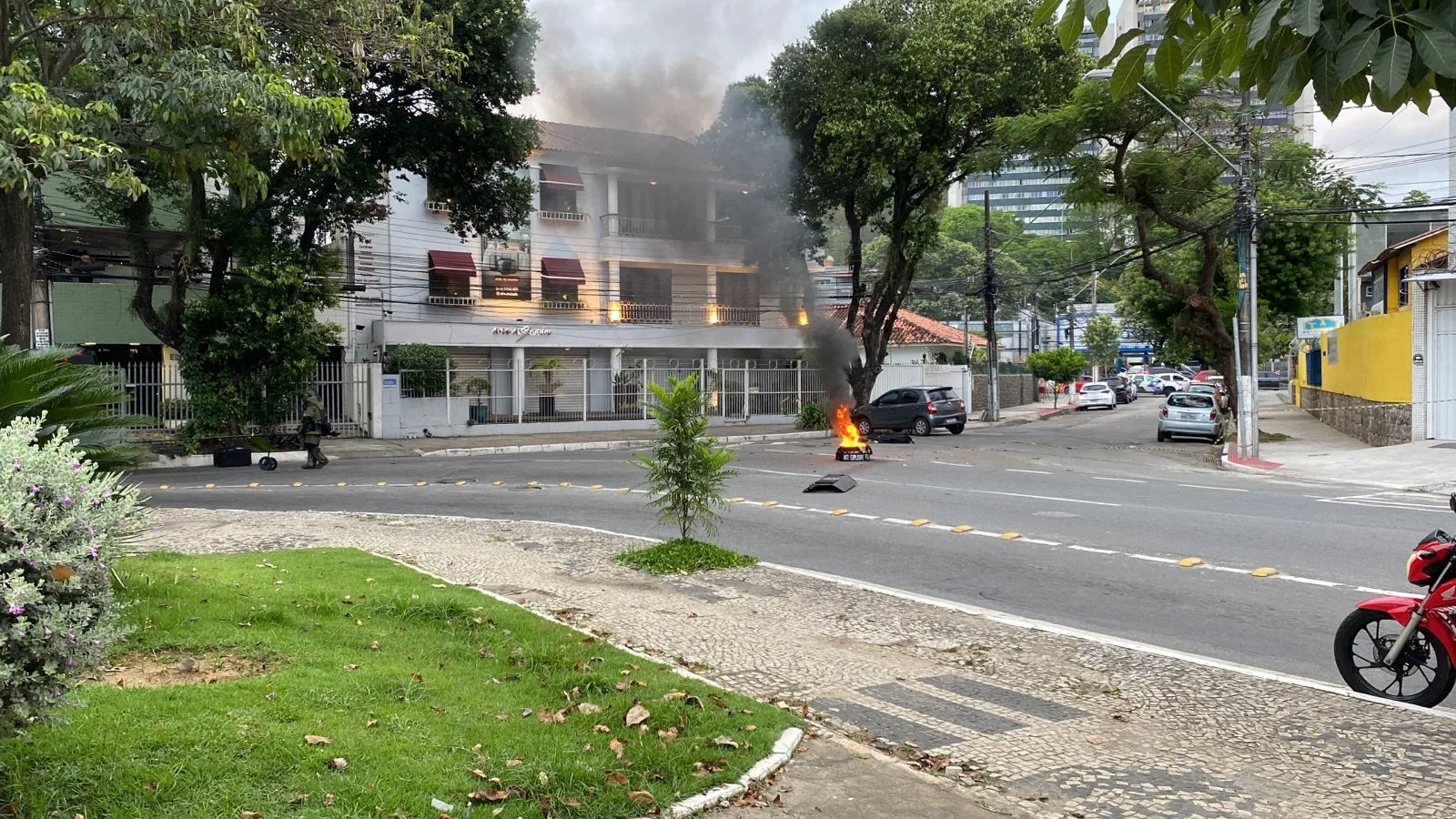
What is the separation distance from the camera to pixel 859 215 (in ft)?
106

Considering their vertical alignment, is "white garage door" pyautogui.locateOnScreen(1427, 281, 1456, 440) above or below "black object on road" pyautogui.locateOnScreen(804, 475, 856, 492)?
above

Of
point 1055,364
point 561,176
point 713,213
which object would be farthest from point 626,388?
point 1055,364

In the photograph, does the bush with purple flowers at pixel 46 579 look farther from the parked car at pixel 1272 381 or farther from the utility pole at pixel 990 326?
the parked car at pixel 1272 381

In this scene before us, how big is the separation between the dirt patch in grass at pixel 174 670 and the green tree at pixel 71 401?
114 cm

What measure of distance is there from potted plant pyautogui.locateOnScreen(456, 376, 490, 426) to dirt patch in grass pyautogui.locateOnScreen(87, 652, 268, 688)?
84.5 ft

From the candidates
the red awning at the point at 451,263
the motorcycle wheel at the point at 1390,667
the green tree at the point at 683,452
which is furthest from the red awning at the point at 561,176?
the motorcycle wheel at the point at 1390,667

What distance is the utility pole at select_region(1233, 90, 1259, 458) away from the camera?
21422 millimetres

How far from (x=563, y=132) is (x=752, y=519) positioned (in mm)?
26820

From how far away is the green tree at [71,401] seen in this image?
555 cm

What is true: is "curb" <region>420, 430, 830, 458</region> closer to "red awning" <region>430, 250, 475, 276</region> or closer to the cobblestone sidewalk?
"red awning" <region>430, 250, 475, 276</region>

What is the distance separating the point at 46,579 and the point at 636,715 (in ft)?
8.37

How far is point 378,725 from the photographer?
4348 mm

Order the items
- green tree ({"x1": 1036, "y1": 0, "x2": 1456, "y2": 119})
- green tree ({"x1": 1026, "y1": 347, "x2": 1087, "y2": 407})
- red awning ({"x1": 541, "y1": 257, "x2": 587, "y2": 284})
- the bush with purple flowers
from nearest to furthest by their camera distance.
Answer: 1. the bush with purple flowers
2. green tree ({"x1": 1036, "y1": 0, "x2": 1456, "y2": 119})
3. red awning ({"x1": 541, "y1": 257, "x2": 587, "y2": 284})
4. green tree ({"x1": 1026, "y1": 347, "x2": 1087, "y2": 407})

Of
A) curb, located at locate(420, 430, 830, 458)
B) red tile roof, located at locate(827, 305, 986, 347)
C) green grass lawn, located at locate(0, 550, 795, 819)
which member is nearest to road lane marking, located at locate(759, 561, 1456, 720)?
green grass lawn, located at locate(0, 550, 795, 819)
